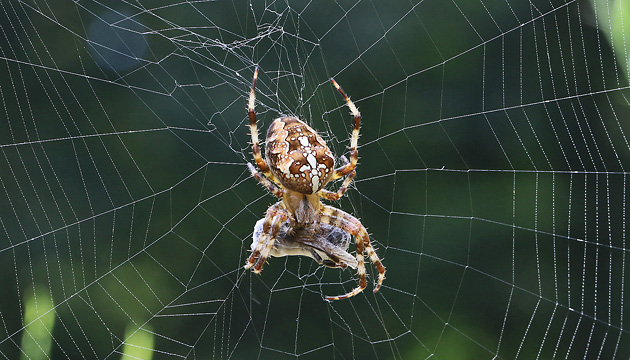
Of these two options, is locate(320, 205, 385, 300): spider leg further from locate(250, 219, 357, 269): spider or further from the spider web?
the spider web

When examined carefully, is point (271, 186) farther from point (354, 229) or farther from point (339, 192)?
point (354, 229)

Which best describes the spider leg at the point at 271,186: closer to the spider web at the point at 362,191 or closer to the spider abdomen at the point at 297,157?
the spider abdomen at the point at 297,157

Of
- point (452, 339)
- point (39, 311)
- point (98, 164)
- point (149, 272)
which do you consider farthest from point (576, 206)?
point (39, 311)

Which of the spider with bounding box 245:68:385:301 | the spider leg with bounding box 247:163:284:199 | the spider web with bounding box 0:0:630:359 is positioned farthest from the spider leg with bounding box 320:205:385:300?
the spider web with bounding box 0:0:630:359

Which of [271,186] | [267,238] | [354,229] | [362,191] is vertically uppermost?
[271,186]

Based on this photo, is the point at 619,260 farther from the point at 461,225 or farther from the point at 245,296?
the point at 245,296

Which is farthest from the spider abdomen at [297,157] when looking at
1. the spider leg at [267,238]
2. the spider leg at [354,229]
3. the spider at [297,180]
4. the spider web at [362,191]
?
the spider web at [362,191]

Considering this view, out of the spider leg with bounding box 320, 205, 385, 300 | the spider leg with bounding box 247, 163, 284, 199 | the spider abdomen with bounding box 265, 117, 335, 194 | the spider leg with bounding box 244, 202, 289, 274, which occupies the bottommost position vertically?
the spider leg with bounding box 320, 205, 385, 300

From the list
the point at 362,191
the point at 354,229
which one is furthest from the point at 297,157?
the point at 362,191

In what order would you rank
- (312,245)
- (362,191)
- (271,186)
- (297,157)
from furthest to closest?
1. (362,191)
2. (271,186)
3. (312,245)
4. (297,157)
